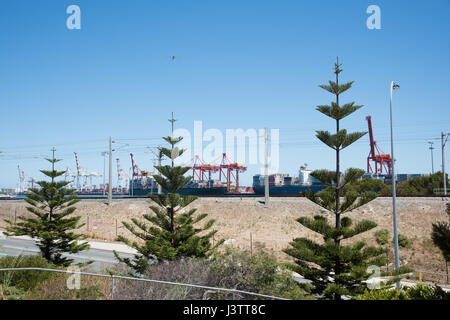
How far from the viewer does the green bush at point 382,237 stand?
24.8 metres

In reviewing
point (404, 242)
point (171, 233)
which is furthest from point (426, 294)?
point (404, 242)

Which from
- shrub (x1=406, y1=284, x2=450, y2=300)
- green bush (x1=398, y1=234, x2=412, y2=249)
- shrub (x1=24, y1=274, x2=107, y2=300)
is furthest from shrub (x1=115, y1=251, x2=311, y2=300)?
green bush (x1=398, y1=234, x2=412, y2=249)

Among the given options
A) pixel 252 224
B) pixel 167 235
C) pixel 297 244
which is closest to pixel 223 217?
pixel 252 224

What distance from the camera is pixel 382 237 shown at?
82.3ft

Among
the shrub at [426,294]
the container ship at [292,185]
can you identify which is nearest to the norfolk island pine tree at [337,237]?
the shrub at [426,294]

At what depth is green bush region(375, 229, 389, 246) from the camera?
24.8 meters

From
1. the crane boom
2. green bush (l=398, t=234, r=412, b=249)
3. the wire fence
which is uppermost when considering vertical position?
the crane boom

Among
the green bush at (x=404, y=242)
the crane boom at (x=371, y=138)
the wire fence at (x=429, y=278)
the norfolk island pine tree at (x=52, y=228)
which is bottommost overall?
the wire fence at (x=429, y=278)

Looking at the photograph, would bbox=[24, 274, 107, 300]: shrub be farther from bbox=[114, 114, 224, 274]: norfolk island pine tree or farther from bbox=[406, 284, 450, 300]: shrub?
bbox=[406, 284, 450, 300]: shrub

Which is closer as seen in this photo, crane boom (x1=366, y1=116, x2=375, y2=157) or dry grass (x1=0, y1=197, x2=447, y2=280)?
dry grass (x1=0, y1=197, x2=447, y2=280)

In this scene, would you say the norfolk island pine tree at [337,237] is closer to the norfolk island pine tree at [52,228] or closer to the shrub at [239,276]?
the shrub at [239,276]
